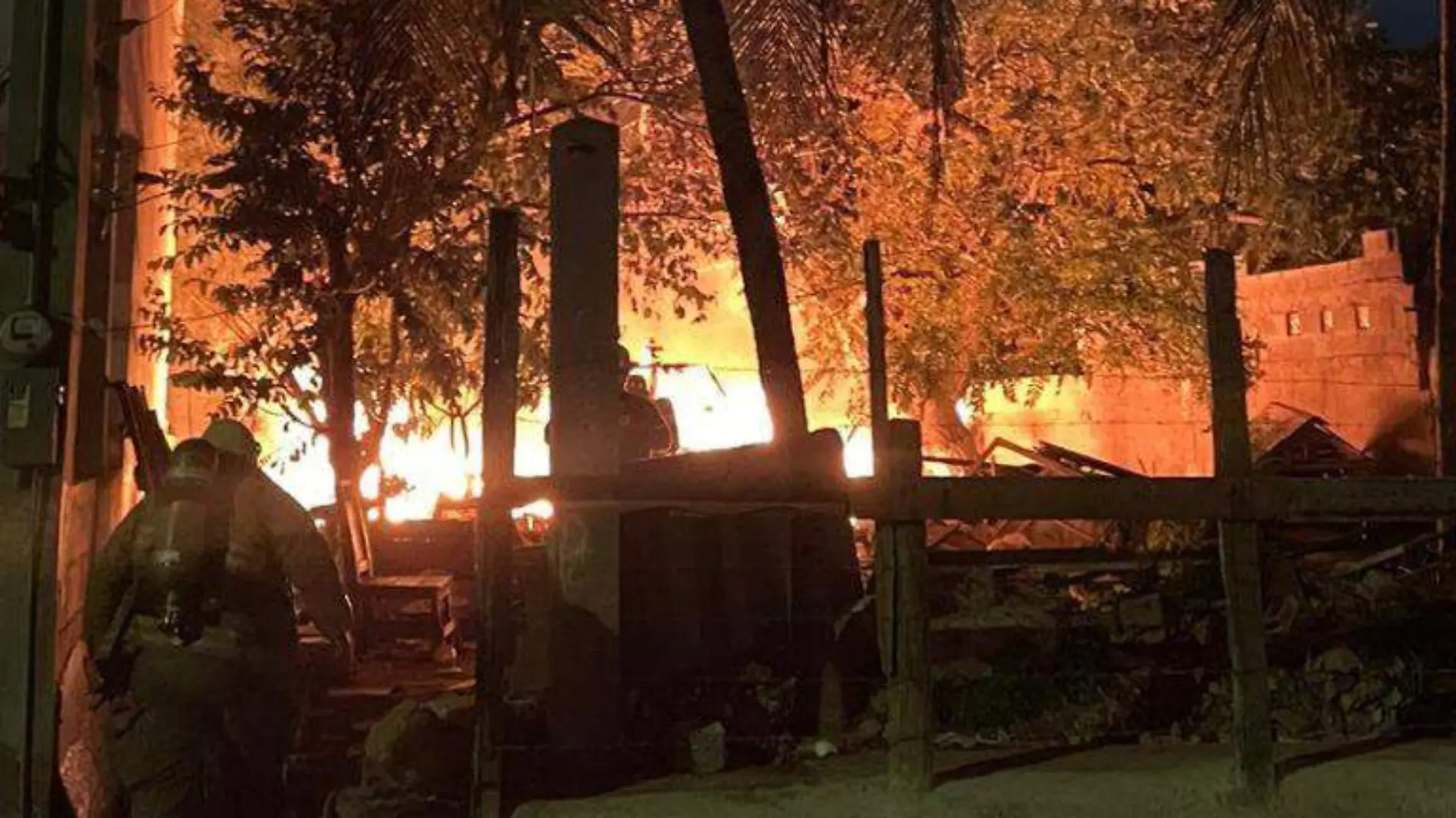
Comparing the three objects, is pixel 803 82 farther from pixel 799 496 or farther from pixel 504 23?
pixel 799 496

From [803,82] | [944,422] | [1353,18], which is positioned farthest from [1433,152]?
[803,82]

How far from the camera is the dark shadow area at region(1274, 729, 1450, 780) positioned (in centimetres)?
454

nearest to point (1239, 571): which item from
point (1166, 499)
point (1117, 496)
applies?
point (1166, 499)

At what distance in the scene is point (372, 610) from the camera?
320 inches

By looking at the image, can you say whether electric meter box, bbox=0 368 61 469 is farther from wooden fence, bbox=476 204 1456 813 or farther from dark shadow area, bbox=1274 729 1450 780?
dark shadow area, bbox=1274 729 1450 780

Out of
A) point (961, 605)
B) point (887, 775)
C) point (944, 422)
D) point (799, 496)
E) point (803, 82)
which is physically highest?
point (803, 82)

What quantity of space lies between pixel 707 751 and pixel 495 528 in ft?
4.13

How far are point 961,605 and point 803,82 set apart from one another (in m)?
3.63

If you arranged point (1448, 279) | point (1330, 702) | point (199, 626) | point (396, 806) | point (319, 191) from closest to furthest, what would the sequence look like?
point (199, 626), point (396, 806), point (1330, 702), point (319, 191), point (1448, 279)

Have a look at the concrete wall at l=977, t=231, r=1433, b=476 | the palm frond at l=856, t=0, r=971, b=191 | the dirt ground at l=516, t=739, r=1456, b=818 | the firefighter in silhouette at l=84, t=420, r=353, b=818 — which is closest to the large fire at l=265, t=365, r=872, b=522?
the concrete wall at l=977, t=231, r=1433, b=476

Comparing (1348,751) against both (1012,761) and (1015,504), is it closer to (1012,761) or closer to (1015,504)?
(1012,761)

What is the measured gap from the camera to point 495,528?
165 inches

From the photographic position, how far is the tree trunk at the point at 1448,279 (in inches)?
333

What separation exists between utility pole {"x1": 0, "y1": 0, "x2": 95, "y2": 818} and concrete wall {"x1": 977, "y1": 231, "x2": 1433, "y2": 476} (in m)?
11.1
